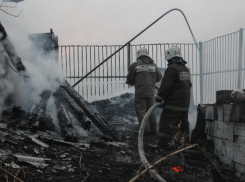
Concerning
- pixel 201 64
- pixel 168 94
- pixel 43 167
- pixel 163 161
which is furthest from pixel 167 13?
pixel 163 161

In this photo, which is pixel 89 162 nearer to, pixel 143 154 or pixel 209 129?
pixel 143 154

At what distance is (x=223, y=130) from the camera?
14.2 ft

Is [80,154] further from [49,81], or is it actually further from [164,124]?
[49,81]

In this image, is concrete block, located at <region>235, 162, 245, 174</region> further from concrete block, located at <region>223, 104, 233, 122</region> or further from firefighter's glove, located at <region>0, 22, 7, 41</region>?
firefighter's glove, located at <region>0, 22, 7, 41</region>

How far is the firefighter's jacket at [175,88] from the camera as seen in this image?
5.32 meters

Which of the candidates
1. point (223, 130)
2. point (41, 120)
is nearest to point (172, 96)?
point (223, 130)

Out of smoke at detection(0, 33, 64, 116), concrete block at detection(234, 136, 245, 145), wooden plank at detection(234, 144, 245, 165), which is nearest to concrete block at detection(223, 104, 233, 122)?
concrete block at detection(234, 136, 245, 145)

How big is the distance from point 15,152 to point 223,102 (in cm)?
361

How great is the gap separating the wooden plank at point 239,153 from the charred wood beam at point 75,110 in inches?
130

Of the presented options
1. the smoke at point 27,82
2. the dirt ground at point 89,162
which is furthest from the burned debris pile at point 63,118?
the smoke at point 27,82

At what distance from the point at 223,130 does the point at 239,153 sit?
0.59 metres

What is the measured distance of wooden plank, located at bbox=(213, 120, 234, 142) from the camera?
13.3 ft

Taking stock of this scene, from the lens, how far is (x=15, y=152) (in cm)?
427

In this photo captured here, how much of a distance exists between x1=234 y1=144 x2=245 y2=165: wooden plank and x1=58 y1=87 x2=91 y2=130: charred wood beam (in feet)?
10.8
